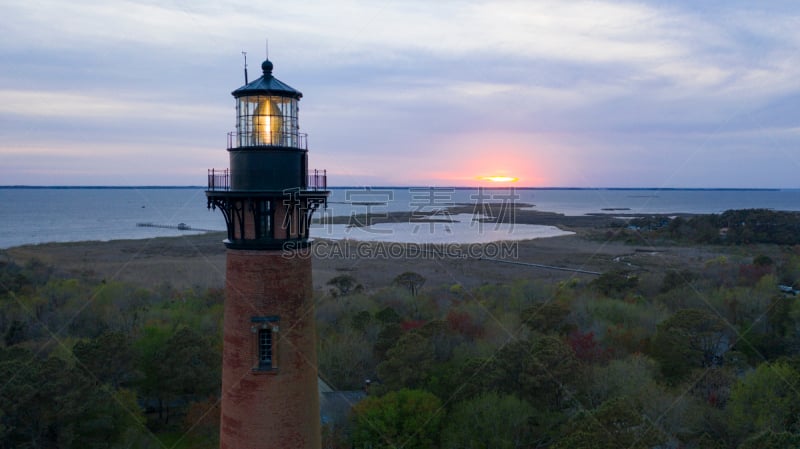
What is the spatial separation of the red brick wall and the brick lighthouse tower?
0.07ft

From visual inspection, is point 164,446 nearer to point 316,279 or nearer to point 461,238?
point 316,279

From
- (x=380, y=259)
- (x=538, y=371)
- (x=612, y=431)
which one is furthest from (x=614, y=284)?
(x=380, y=259)

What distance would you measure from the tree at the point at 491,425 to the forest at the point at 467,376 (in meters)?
0.06

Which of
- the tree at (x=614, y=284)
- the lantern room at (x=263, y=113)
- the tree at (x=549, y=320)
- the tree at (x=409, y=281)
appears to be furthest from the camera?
the tree at (x=409, y=281)

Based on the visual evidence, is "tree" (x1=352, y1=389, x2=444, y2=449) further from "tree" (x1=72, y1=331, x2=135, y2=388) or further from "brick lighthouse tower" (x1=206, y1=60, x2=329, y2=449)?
"tree" (x1=72, y1=331, x2=135, y2=388)

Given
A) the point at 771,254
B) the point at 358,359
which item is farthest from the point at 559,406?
the point at 771,254

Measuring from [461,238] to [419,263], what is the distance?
28286mm

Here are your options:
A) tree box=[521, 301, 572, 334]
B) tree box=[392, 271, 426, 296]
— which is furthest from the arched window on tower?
tree box=[392, 271, 426, 296]

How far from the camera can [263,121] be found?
11.7 metres

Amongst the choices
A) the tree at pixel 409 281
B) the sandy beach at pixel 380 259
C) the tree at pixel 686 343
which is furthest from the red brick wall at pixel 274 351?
the sandy beach at pixel 380 259

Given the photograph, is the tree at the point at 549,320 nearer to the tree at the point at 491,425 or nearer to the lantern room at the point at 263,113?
the tree at the point at 491,425

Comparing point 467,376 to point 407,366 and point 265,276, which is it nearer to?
point 407,366

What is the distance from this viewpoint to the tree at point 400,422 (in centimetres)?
2047

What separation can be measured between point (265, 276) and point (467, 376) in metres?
13.7
